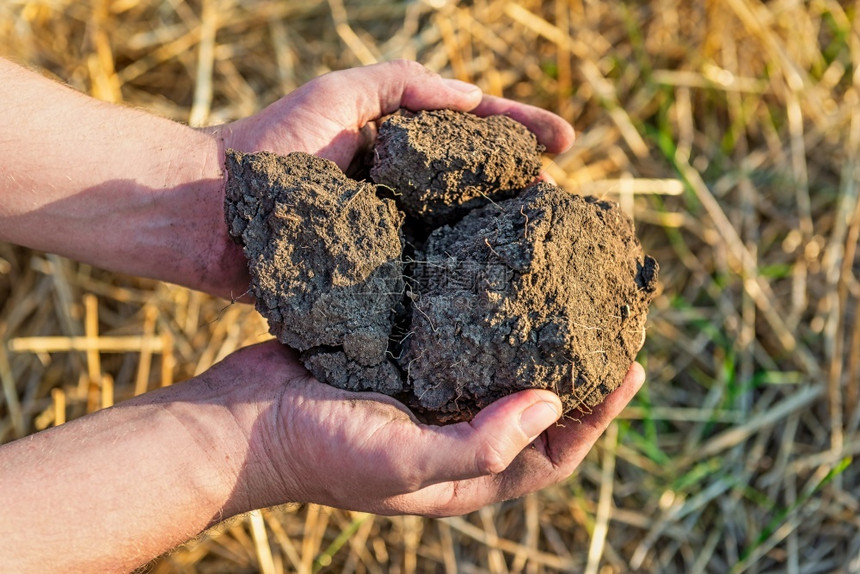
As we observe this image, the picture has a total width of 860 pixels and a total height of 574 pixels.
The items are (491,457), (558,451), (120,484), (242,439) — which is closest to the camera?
(491,457)

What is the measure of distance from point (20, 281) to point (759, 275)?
3185 mm

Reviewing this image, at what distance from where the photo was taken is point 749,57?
360cm

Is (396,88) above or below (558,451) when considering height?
above

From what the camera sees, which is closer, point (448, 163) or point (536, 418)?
point (536, 418)

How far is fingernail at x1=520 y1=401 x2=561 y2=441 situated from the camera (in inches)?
68.3

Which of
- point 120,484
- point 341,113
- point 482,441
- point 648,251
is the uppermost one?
point 341,113

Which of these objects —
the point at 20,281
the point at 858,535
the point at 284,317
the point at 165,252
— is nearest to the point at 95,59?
the point at 20,281

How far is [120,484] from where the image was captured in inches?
71.1

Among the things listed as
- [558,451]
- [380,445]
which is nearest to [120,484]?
[380,445]

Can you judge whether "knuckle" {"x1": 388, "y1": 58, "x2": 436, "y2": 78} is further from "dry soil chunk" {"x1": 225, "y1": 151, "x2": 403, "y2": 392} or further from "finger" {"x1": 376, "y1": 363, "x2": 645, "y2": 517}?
"finger" {"x1": 376, "y1": 363, "x2": 645, "y2": 517}

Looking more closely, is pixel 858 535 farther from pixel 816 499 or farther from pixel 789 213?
pixel 789 213

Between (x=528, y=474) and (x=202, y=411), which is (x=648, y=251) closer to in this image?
(x=528, y=474)

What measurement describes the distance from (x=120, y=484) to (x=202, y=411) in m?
0.25

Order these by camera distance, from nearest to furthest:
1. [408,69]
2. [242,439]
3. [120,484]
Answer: [120,484] < [242,439] < [408,69]
